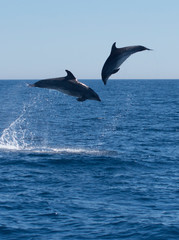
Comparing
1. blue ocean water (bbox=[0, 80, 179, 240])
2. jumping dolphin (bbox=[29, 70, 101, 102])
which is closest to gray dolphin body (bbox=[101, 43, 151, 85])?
jumping dolphin (bbox=[29, 70, 101, 102])

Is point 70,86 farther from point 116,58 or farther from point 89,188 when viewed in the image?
point 89,188

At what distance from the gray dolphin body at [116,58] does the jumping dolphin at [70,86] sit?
80.3 inches

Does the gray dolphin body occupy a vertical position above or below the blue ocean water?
above

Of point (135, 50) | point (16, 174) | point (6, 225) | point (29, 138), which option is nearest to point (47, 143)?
point (29, 138)

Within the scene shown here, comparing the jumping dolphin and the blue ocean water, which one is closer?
the jumping dolphin

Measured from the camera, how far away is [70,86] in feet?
44.8

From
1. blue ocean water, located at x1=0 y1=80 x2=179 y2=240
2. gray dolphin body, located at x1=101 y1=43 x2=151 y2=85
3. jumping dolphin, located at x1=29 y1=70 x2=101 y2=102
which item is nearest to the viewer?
gray dolphin body, located at x1=101 y1=43 x2=151 y2=85

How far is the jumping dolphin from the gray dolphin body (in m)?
2.04

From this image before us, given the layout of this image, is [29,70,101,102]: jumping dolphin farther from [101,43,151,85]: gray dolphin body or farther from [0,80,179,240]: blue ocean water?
[101,43,151,85]: gray dolphin body

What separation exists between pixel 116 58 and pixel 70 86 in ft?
8.75

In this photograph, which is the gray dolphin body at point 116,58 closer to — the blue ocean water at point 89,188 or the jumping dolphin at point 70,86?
the jumping dolphin at point 70,86

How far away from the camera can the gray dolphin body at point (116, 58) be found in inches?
438

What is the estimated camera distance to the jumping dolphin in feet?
43.9

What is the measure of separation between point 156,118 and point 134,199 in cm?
6937
